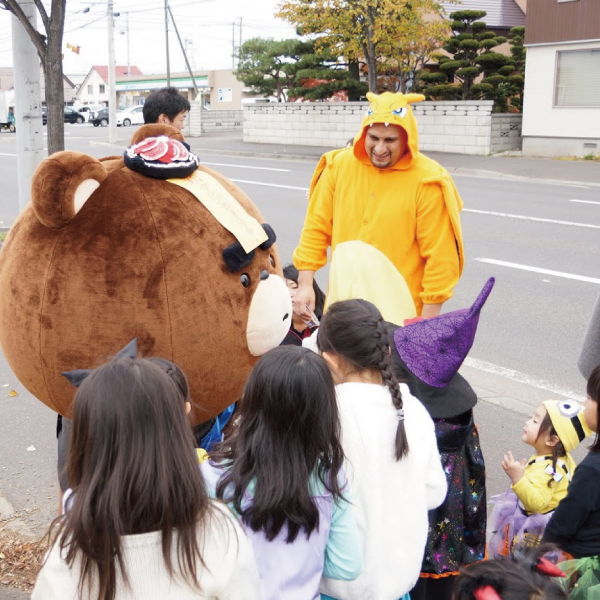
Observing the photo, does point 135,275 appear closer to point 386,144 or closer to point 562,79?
point 386,144

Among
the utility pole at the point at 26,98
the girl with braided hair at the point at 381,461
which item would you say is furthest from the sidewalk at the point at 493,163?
the girl with braided hair at the point at 381,461

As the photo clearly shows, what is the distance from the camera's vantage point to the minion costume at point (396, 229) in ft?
10.8

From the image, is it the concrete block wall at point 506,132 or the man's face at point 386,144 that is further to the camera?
the concrete block wall at point 506,132

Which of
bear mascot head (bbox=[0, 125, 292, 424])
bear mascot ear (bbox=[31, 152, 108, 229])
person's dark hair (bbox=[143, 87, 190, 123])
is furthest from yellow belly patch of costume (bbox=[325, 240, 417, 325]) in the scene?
person's dark hair (bbox=[143, 87, 190, 123])

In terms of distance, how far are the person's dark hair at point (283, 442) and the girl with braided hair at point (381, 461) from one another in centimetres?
19

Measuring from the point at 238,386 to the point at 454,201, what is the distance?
1239mm

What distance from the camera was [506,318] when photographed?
6.42 m

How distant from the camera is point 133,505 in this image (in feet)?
5.39

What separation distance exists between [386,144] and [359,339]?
1363 millimetres

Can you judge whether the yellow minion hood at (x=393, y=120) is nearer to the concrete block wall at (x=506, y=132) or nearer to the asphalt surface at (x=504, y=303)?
the asphalt surface at (x=504, y=303)

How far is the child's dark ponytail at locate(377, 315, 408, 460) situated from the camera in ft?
6.98

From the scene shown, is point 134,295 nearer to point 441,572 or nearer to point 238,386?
point 238,386

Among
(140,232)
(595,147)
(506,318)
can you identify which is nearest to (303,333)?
(140,232)

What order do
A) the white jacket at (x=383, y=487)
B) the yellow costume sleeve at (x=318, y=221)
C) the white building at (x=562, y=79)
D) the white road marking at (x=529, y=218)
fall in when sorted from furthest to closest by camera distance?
the white building at (x=562, y=79)
the white road marking at (x=529, y=218)
the yellow costume sleeve at (x=318, y=221)
the white jacket at (x=383, y=487)
